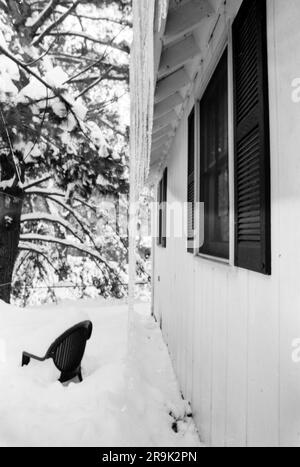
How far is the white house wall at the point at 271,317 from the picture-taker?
3.25 feet

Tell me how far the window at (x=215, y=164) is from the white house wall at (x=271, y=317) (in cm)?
25

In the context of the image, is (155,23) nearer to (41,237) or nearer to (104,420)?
(104,420)

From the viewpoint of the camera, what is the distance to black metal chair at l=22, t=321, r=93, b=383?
2796mm

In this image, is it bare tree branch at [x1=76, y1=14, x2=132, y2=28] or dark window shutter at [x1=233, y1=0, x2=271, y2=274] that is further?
bare tree branch at [x1=76, y1=14, x2=132, y2=28]

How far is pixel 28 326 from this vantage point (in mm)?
3873

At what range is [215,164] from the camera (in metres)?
2.17

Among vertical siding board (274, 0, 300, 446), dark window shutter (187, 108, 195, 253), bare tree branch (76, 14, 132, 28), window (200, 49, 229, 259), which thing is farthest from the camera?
bare tree branch (76, 14, 132, 28)

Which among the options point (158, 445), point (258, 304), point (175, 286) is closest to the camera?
point (258, 304)

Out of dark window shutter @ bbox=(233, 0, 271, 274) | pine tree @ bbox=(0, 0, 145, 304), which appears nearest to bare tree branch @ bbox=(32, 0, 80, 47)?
pine tree @ bbox=(0, 0, 145, 304)

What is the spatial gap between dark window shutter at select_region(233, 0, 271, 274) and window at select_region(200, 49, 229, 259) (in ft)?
1.20

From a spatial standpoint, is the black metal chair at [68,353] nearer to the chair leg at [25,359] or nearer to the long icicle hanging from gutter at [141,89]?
the chair leg at [25,359]

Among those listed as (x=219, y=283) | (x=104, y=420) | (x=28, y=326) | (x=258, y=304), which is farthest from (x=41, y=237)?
(x=258, y=304)

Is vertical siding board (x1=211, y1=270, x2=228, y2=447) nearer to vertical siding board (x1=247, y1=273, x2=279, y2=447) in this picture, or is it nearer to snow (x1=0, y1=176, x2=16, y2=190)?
vertical siding board (x1=247, y1=273, x2=279, y2=447)

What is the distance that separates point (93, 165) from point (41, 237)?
99.3 inches
